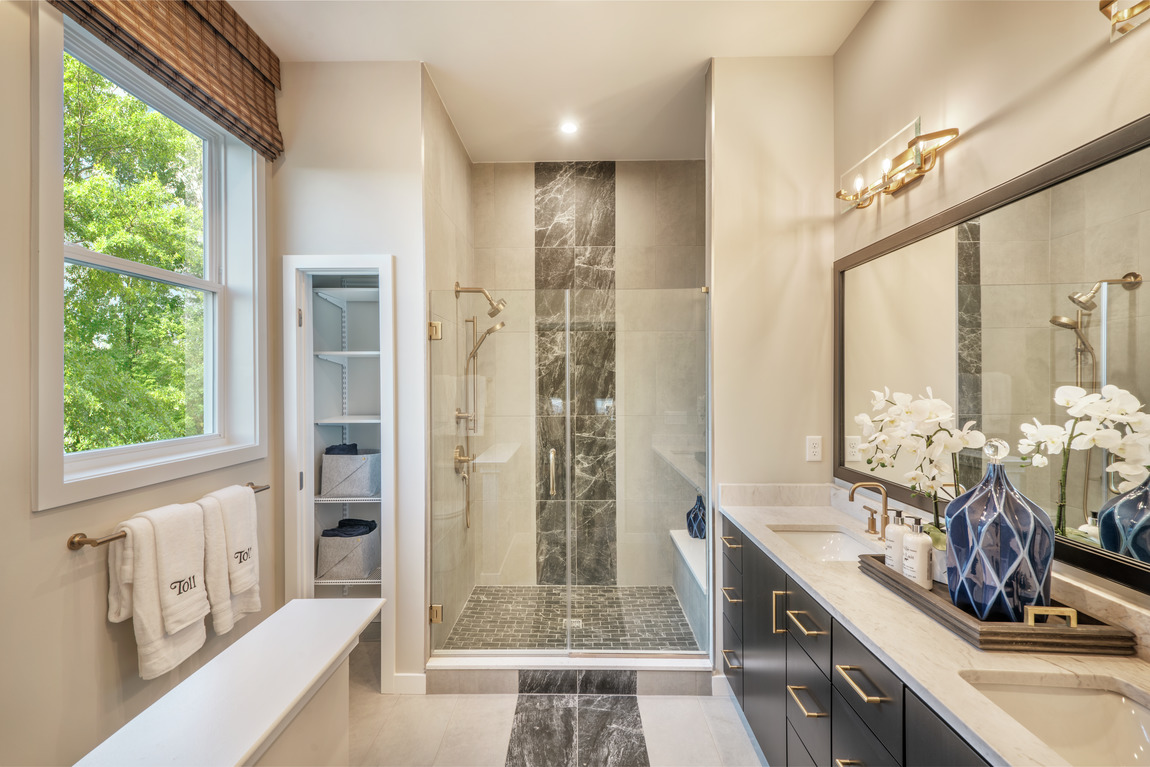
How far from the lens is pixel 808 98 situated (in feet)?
7.84

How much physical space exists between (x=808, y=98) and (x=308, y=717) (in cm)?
298

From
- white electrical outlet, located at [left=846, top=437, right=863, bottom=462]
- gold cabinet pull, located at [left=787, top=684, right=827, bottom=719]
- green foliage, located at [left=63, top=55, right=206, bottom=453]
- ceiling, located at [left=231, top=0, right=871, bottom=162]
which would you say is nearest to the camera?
gold cabinet pull, located at [left=787, top=684, right=827, bottom=719]

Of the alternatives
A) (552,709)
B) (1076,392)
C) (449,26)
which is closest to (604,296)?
(449,26)

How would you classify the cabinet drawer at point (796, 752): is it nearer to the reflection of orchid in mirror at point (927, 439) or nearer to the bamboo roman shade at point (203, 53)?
the reflection of orchid in mirror at point (927, 439)

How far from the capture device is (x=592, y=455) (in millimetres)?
2502

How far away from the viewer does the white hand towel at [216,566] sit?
1.83m

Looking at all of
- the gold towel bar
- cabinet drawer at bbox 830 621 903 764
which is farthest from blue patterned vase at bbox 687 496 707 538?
the gold towel bar

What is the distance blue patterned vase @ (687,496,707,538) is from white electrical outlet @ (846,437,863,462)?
2.16ft

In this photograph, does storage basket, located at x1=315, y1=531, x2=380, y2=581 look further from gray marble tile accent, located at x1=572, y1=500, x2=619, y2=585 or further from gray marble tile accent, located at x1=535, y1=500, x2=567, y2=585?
gray marble tile accent, located at x1=572, y1=500, x2=619, y2=585

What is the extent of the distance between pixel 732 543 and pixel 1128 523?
51.5 inches

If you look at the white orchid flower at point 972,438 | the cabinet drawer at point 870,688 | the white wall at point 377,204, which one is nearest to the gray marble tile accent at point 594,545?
the white wall at point 377,204

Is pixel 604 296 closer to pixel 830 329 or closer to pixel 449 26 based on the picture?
pixel 830 329

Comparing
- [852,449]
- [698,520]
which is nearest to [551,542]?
[698,520]

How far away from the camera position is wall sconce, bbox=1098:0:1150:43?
1.04 m
